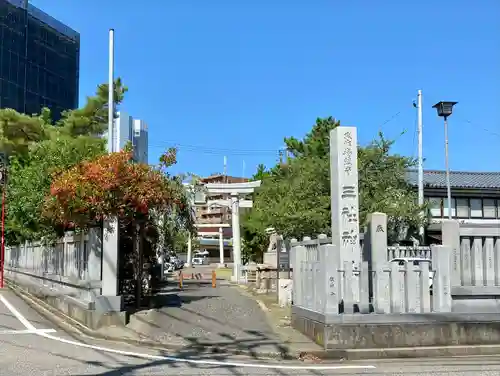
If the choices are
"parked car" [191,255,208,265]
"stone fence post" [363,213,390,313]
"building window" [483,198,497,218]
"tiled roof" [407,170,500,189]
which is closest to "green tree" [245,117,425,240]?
"stone fence post" [363,213,390,313]

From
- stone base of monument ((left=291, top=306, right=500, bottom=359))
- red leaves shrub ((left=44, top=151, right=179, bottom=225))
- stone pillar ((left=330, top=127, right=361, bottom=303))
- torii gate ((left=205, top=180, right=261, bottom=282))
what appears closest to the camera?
stone base of monument ((left=291, top=306, right=500, bottom=359))

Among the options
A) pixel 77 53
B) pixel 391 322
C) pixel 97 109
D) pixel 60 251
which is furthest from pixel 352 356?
pixel 77 53

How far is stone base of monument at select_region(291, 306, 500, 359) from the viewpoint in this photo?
32.9 feet

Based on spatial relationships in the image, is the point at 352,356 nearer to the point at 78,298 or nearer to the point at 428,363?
the point at 428,363

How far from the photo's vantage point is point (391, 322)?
1021 centimetres

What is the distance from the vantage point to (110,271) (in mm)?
12477

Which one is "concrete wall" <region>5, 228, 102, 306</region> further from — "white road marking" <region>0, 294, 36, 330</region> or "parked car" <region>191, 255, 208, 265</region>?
"parked car" <region>191, 255, 208, 265</region>

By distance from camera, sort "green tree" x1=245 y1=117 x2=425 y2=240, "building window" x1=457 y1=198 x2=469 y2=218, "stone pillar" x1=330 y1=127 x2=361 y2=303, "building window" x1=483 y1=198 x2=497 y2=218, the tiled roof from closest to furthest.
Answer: "stone pillar" x1=330 y1=127 x2=361 y2=303 < "green tree" x1=245 y1=117 x2=425 y2=240 < "building window" x1=457 y1=198 x2=469 y2=218 < "building window" x1=483 y1=198 x2=497 y2=218 < the tiled roof

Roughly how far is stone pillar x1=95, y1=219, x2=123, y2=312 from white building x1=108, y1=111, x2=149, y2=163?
12536 mm

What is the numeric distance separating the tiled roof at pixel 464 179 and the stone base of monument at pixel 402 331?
89.7 feet

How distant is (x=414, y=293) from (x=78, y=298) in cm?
813

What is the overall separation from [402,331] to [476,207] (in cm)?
3140

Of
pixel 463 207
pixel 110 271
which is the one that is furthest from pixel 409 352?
pixel 463 207

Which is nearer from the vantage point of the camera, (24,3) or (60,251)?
(60,251)
